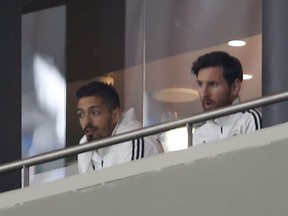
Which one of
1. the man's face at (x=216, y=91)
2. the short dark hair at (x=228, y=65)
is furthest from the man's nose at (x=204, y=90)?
the short dark hair at (x=228, y=65)

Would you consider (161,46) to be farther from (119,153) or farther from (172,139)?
(119,153)

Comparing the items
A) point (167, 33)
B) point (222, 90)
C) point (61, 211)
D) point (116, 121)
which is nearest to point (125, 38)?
point (167, 33)

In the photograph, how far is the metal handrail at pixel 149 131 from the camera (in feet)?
17.9

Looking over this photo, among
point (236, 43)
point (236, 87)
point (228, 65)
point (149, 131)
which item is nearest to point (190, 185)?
point (149, 131)

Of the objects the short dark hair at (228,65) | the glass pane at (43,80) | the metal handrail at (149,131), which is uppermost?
the glass pane at (43,80)

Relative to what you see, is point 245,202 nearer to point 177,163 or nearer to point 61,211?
point 177,163

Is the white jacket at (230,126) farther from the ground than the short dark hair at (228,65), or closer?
closer

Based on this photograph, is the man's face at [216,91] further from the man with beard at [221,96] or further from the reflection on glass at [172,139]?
the reflection on glass at [172,139]

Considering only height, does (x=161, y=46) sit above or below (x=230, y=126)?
above

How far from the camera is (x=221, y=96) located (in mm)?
6707

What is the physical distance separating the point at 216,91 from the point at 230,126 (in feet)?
1.68

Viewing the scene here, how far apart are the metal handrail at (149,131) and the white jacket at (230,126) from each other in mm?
419

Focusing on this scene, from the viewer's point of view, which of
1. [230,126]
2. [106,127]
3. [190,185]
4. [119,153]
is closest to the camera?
[190,185]

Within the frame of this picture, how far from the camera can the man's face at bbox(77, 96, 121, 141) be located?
730 centimetres
